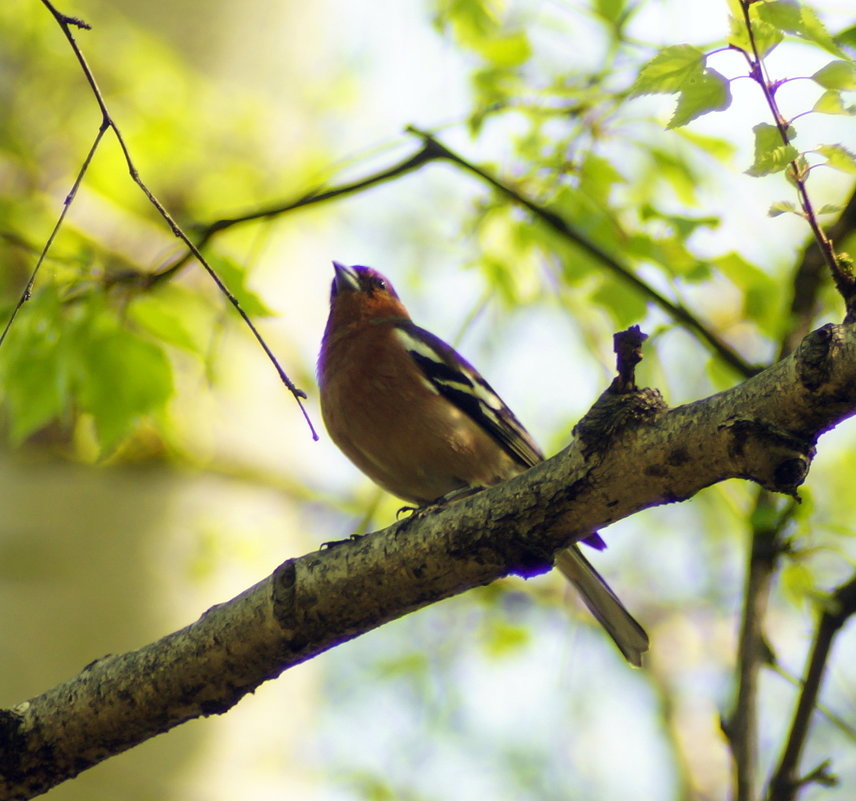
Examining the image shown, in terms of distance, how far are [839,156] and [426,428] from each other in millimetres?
2610

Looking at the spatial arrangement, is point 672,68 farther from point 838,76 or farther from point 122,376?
point 122,376

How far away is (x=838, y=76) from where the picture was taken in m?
2.21

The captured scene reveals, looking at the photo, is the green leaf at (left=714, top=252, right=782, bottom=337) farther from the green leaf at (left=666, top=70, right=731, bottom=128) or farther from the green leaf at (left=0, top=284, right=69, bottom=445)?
the green leaf at (left=0, top=284, right=69, bottom=445)

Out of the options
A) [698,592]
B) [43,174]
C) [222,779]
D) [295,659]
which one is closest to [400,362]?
[295,659]

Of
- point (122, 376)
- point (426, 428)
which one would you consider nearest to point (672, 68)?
point (122, 376)

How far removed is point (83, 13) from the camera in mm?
5809

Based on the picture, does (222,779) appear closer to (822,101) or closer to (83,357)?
(83,357)

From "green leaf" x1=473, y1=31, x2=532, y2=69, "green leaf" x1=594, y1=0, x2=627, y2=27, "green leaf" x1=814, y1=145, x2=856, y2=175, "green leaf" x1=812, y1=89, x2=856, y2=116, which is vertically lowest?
"green leaf" x1=814, y1=145, x2=856, y2=175

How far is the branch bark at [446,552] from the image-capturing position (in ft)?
6.91

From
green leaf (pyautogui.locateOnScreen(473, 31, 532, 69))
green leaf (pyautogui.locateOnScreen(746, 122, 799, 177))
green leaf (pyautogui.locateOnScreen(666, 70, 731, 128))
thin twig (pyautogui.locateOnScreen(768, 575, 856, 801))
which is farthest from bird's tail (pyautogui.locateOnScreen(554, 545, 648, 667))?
green leaf (pyautogui.locateOnScreen(746, 122, 799, 177))

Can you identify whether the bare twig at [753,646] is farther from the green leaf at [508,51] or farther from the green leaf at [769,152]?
the green leaf at [508,51]

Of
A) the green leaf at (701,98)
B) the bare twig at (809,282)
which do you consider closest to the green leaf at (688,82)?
the green leaf at (701,98)

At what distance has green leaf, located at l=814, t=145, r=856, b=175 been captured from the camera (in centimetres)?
216

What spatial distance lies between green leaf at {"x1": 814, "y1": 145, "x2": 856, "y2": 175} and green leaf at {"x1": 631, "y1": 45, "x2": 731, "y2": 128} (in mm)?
304
